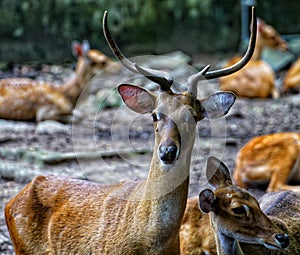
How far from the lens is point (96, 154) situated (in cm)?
872

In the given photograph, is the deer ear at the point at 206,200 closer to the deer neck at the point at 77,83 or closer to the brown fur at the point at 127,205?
the brown fur at the point at 127,205

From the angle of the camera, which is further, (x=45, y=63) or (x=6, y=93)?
(x=45, y=63)

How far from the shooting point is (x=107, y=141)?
9.58m

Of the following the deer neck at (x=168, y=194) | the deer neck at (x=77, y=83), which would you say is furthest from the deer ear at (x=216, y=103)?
the deer neck at (x=77, y=83)

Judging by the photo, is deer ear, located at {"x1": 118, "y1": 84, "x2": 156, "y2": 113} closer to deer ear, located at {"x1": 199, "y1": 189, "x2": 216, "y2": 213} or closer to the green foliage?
deer ear, located at {"x1": 199, "y1": 189, "x2": 216, "y2": 213}

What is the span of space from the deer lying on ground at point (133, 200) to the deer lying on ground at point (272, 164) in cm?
264

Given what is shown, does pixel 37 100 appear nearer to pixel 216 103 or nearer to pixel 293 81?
pixel 293 81

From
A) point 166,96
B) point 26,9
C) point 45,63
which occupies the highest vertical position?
point 166,96

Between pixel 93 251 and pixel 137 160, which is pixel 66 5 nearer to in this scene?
pixel 137 160

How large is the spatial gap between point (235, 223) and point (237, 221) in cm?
2

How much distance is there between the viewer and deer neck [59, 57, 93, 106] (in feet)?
37.5

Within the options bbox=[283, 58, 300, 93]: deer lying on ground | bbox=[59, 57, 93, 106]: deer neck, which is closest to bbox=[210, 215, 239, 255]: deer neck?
bbox=[59, 57, 93, 106]: deer neck

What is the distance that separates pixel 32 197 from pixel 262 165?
3.00 metres

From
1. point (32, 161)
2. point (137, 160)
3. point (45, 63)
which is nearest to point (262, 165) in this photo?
point (137, 160)
